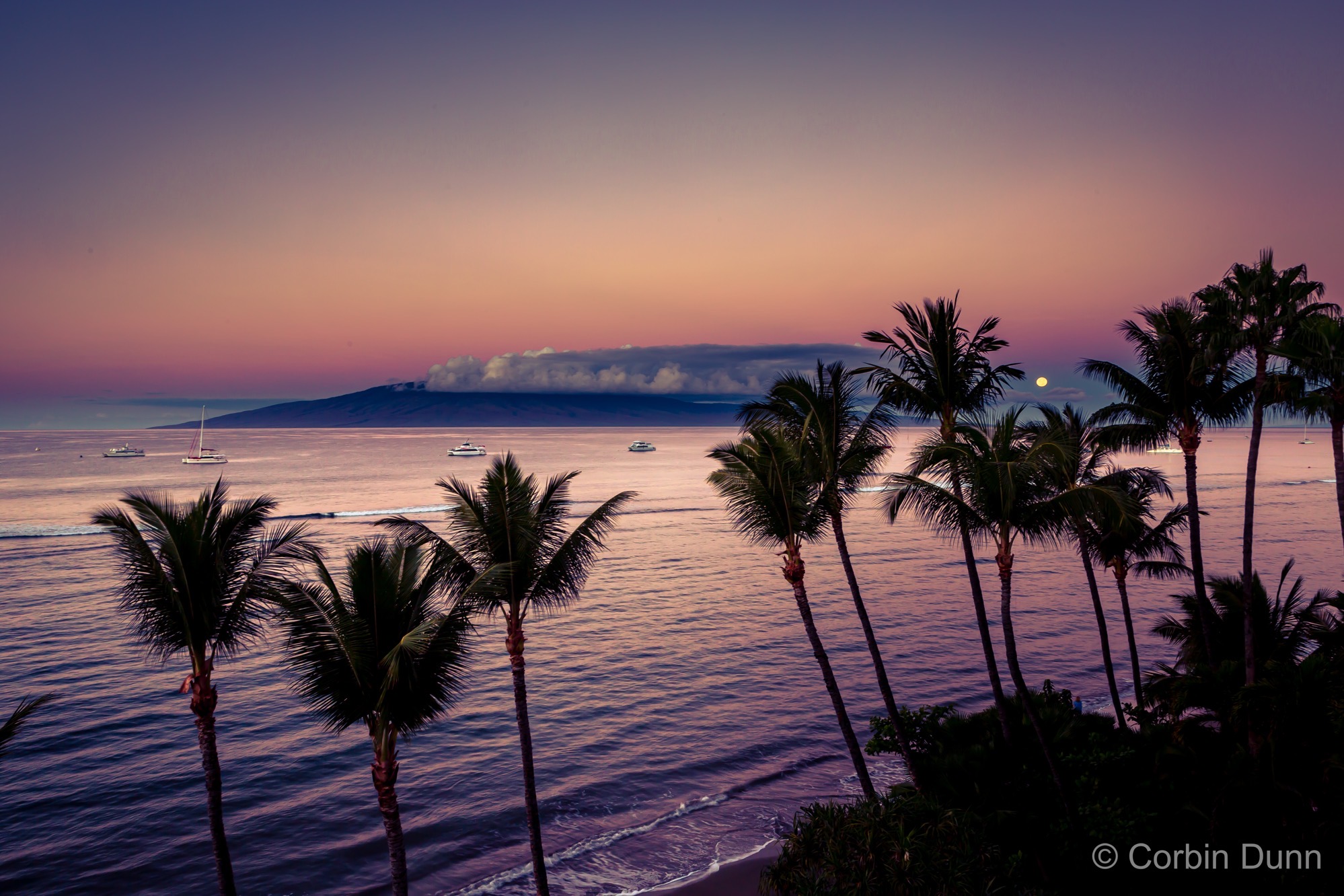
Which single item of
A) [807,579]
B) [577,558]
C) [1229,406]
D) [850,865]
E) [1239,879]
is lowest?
[807,579]

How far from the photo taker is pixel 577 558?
15.9m

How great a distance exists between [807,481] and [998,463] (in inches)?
163

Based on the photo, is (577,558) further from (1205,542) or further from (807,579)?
(1205,542)

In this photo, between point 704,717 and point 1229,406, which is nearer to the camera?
point 1229,406

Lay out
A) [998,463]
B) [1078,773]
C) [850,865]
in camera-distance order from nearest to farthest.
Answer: [850,865], [998,463], [1078,773]

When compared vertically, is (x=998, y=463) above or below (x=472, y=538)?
above

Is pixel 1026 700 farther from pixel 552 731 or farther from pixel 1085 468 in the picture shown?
pixel 552 731

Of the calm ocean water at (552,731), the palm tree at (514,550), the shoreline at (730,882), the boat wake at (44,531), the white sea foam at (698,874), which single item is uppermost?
the palm tree at (514,550)

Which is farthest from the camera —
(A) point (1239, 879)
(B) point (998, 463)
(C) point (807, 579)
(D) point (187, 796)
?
(C) point (807, 579)

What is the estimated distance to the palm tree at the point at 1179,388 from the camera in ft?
60.3

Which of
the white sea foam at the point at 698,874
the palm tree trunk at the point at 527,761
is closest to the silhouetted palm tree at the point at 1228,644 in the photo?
the white sea foam at the point at 698,874

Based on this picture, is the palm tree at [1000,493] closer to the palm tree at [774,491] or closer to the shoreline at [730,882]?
the palm tree at [774,491]

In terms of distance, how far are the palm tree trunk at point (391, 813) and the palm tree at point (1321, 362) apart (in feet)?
62.9

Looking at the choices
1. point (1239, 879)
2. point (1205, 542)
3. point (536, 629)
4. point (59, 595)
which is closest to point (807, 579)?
point (536, 629)
